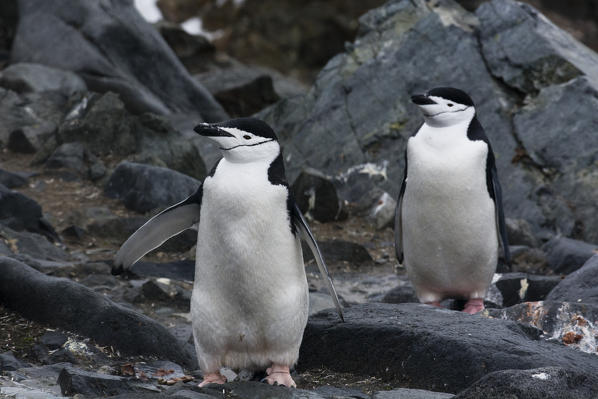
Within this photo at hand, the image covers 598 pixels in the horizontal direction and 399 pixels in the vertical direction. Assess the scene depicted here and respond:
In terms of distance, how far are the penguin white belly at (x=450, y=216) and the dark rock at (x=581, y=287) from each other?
1.56 ft

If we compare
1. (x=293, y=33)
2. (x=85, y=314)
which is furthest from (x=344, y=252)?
(x=293, y=33)

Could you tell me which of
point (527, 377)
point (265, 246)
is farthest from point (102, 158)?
point (527, 377)

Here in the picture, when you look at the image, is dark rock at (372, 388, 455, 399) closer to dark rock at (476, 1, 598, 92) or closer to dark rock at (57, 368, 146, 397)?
dark rock at (57, 368, 146, 397)

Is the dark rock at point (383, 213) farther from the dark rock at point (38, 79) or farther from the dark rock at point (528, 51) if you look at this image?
the dark rock at point (38, 79)

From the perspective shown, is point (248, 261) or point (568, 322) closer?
point (248, 261)

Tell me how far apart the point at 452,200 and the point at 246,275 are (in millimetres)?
2180

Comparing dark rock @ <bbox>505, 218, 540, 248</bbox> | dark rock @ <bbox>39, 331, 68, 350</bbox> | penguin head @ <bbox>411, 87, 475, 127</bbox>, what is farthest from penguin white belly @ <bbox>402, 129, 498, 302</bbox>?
dark rock @ <bbox>505, 218, 540, 248</bbox>

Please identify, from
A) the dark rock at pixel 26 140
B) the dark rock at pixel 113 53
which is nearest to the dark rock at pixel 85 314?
the dark rock at pixel 26 140

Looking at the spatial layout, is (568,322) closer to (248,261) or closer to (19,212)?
(248,261)

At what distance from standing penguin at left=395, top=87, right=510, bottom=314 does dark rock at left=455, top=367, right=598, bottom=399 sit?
2569 millimetres

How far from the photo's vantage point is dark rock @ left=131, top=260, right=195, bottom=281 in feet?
23.2

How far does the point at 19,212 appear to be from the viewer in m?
7.56

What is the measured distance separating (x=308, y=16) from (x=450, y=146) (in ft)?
53.7

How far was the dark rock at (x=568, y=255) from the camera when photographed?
7547 mm
